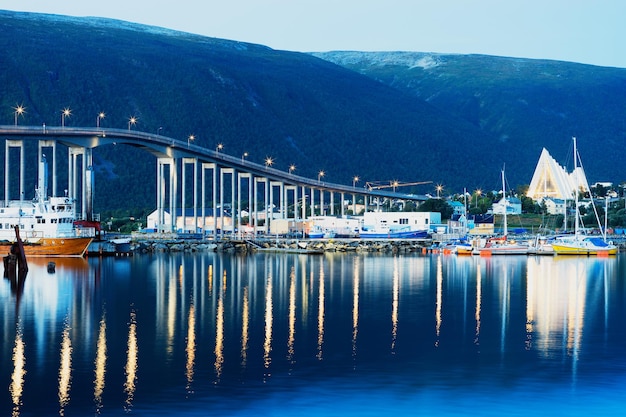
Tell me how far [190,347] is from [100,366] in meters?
4.07

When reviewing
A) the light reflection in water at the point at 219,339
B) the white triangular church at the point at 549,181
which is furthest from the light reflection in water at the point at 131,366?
the white triangular church at the point at 549,181

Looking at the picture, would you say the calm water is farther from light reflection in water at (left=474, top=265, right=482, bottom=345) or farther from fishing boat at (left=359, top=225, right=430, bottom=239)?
fishing boat at (left=359, top=225, right=430, bottom=239)

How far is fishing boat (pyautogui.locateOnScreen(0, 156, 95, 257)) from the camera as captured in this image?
80750 millimetres

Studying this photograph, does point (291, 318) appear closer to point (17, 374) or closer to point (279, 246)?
point (17, 374)

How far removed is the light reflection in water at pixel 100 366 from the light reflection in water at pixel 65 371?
0.69m

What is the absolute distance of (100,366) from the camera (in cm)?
3272

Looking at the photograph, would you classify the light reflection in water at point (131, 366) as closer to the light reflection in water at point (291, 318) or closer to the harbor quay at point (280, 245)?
the light reflection in water at point (291, 318)

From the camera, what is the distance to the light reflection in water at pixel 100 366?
28.4 meters

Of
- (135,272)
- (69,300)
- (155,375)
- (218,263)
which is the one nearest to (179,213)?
(218,263)

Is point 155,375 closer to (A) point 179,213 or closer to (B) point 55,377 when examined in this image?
(B) point 55,377

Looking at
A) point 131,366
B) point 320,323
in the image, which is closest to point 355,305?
point 320,323

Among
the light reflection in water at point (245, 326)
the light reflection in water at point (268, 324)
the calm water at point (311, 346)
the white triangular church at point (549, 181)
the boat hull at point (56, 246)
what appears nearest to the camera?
the calm water at point (311, 346)

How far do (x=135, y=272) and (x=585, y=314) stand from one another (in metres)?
30.0

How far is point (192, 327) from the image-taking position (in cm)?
4112
